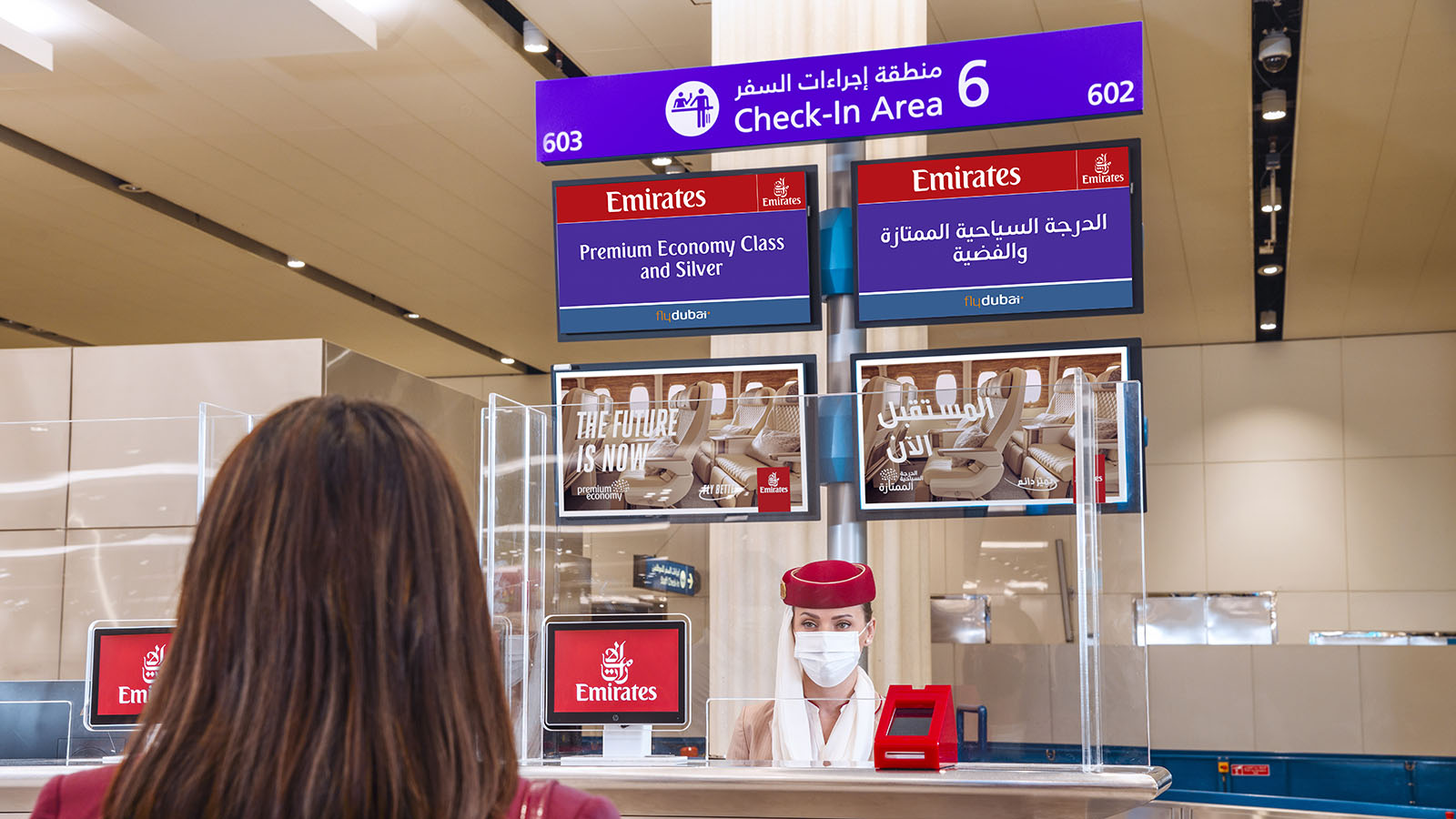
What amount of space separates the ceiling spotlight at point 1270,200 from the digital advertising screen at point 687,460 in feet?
19.8

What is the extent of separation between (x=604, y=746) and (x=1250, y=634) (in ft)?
35.2

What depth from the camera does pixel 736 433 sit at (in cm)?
328

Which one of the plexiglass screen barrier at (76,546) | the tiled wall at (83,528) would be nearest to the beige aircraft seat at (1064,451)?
the plexiglass screen barrier at (76,546)

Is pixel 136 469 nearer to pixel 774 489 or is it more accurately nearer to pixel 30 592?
pixel 30 592

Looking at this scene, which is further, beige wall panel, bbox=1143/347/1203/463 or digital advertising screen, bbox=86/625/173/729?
beige wall panel, bbox=1143/347/1203/463

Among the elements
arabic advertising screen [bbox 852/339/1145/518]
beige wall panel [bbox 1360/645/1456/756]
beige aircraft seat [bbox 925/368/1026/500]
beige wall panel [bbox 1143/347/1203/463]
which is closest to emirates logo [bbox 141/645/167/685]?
arabic advertising screen [bbox 852/339/1145/518]

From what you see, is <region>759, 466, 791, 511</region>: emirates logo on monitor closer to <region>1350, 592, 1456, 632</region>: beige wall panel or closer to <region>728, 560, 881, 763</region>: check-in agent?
<region>728, 560, 881, 763</region>: check-in agent

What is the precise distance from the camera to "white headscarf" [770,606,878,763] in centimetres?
303

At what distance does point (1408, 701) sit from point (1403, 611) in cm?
275

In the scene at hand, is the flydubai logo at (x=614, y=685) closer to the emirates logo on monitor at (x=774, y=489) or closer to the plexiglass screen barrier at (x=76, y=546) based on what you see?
the emirates logo on monitor at (x=774, y=489)

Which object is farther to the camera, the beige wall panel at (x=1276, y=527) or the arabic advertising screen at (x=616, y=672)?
the beige wall panel at (x=1276, y=527)

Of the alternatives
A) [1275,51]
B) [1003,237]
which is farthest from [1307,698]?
[1003,237]

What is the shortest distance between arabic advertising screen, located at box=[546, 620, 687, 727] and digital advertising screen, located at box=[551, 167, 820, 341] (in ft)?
5.47

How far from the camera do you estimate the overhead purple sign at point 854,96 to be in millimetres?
4215
